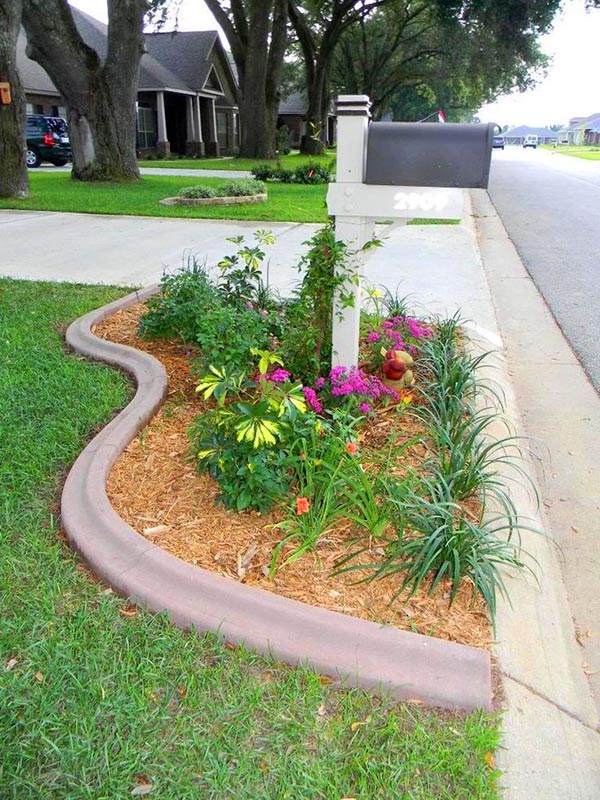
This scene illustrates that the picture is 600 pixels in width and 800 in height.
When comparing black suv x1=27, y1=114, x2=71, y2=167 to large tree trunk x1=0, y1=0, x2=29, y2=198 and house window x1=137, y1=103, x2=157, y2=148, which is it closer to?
house window x1=137, y1=103, x2=157, y2=148

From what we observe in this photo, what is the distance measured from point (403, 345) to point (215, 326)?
143 cm

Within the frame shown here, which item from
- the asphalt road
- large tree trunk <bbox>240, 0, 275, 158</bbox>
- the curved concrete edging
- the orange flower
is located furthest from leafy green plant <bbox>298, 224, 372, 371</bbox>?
large tree trunk <bbox>240, 0, 275, 158</bbox>

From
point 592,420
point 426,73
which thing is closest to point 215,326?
point 592,420

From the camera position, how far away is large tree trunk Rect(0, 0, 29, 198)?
1209cm

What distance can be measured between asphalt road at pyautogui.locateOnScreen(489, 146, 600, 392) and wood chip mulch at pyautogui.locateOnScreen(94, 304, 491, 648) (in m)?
3.08

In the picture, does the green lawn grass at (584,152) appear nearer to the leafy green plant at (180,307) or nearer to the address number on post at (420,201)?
the leafy green plant at (180,307)

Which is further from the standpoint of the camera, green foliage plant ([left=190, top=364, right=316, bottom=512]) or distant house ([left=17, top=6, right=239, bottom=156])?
distant house ([left=17, top=6, right=239, bottom=156])

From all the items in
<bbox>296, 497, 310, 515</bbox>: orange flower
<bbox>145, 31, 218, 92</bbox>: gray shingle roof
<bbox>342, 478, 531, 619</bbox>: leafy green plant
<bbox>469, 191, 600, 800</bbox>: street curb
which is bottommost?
<bbox>469, 191, 600, 800</bbox>: street curb

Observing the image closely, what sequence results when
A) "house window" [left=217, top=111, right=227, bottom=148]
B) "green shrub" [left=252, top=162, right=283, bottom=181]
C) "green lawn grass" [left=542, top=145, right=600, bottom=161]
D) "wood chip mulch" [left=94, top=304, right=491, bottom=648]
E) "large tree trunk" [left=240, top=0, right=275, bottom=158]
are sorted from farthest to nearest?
"green lawn grass" [left=542, top=145, right=600, bottom=161]
"house window" [left=217, top=111, right=227, bottom=148]
"large tree trunk" [left=240, top=0, right=275, bottom=158]
"green shrub" [left=252, top=162, right=283, bottom=181]
"wood chip mulch" [left=94, top=304, right=491, bottom=648]

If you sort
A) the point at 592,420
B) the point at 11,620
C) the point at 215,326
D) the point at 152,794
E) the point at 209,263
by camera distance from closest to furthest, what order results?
1. the point at 152,794
2. the point at 11,620
3. the point at 215,326
4. the point at 592,420
5. the point at 209,263

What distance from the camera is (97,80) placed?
16.2 m

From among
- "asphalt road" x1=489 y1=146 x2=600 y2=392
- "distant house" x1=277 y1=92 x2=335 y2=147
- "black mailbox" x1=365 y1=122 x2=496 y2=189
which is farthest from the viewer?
"distant house" x1=277 y1=92 x2=335 y2=147

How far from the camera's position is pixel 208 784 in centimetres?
180

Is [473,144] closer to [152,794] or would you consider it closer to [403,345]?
[403,345]
